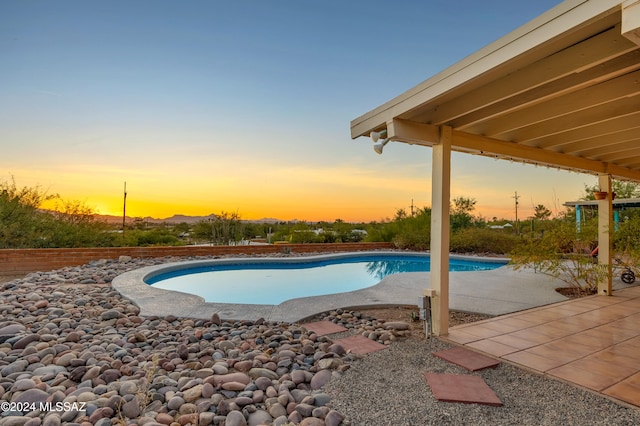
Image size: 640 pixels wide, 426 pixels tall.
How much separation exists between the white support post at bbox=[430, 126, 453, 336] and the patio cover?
1cm

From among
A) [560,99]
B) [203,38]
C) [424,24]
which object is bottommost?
[560,99]

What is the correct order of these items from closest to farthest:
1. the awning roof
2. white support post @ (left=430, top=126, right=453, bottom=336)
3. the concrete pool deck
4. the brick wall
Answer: the awning roof → white support post @ (left=430, top=126, right=453, bottom=336) → the concrete pool deck → the brick wall

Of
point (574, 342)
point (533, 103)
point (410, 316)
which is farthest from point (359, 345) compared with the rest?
point (533, 103)

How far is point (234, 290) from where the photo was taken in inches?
313

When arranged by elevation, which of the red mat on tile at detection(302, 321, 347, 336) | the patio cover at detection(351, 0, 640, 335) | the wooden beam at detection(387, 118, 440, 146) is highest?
the patio cover at detection(351, 0, 640, 335)

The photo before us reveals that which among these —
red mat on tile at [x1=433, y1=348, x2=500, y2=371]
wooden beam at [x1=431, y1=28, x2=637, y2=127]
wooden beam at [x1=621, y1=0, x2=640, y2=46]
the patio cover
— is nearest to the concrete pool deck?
red mat on tile at [x1=433, y1=348, x2=500, y2=371]

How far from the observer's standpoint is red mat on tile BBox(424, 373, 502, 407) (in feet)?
7.98

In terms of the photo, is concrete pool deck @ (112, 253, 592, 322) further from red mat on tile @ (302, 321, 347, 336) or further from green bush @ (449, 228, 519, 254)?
green bush @ (449, 228, 519, 254)

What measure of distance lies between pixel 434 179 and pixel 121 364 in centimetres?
368

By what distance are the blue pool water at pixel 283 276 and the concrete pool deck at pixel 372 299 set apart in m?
1.48

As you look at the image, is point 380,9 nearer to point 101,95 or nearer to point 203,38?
point 203,38

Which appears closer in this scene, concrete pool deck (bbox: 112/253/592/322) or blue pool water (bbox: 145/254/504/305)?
concrete pool deck (bbox: 112/253/592/322)

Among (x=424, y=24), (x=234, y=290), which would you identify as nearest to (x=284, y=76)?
(x=424, y=24)

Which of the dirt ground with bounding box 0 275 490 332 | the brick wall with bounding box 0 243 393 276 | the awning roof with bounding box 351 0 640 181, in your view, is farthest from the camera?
the brick wall with bounding box 0 243 393 276
